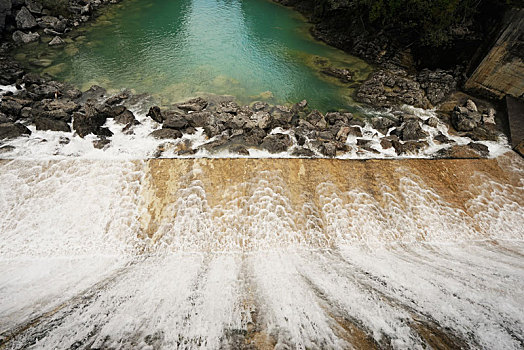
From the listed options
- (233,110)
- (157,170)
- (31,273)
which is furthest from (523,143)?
(31,273)

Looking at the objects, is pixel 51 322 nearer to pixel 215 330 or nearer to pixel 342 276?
pixel 215 330

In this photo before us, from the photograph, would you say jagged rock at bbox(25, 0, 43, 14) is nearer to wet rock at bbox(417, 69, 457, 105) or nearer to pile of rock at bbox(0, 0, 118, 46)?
pile of rock at bbox(0, 0, 118, 46)

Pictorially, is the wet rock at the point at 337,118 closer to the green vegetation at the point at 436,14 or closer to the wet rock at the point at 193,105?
the wet rock at the point at 193,105

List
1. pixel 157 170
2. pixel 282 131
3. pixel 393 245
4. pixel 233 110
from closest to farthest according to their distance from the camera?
pixel 393 245, pixel 157 170, pixel 282 131, pixel 233 110

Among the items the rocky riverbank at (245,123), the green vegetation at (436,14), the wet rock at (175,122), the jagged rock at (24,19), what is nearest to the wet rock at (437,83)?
the rocky riverbank at (245,123)

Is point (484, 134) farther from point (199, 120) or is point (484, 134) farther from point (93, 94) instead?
point (93, 94)

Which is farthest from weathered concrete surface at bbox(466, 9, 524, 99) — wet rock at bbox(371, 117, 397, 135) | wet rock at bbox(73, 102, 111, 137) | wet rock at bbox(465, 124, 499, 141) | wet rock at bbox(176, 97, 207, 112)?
wet rock at bbox(73, 102, 111, 137)
